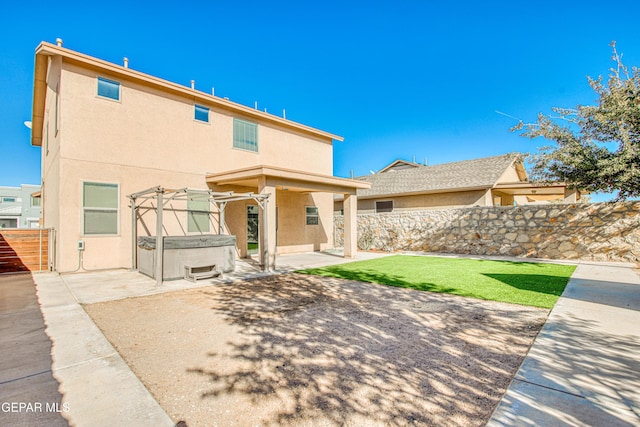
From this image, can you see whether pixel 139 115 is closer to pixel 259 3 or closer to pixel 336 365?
pixel 259 3

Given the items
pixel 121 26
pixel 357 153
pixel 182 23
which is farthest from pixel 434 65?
pixel 357 153

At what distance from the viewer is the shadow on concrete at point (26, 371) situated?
8.14 feet

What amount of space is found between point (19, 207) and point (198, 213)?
3405cm

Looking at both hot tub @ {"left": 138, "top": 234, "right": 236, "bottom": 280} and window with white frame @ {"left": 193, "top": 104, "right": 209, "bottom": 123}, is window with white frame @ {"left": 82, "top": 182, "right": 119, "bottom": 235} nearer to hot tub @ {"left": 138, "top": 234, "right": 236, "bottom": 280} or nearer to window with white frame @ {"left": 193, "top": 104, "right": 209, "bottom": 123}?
hot tub @ {"left": 138, "top": 234, "right": 236, "bottom": 280}

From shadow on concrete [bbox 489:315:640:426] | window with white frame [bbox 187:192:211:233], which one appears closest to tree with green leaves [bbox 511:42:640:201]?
shadow on concrete [bbox 489:315:640:426]

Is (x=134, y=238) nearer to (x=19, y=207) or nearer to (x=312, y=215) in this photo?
(x=312, y=215)

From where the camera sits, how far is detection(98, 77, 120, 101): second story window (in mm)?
9484

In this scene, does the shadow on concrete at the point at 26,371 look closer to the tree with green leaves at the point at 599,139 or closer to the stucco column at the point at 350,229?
the stucco column at the point at 350,229

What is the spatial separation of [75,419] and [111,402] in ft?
0.88

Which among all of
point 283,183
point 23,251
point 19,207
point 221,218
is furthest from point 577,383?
point 19,207

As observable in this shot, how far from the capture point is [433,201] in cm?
1898

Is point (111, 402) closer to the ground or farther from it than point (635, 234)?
closer to the ground

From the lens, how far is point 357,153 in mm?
35062

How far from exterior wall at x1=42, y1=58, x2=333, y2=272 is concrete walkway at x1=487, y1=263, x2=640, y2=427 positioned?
34.7ft
